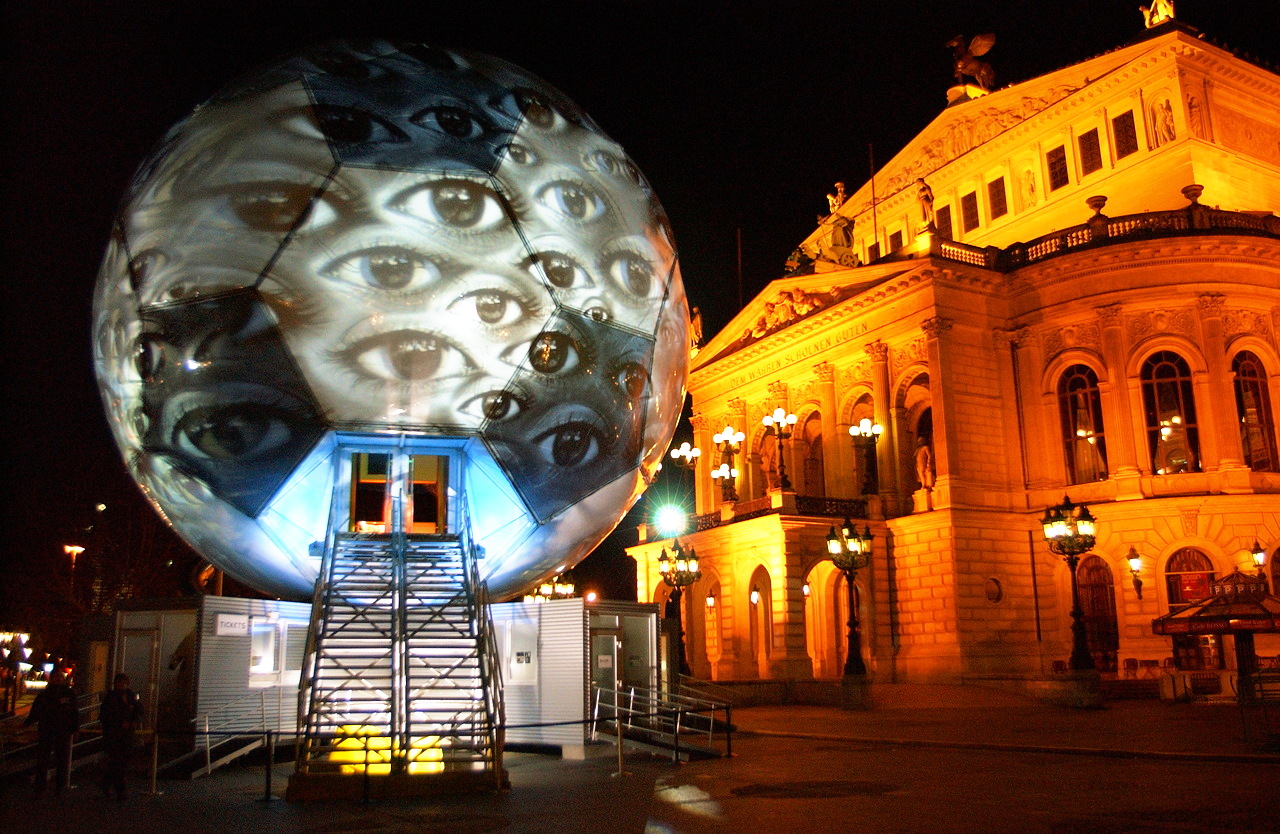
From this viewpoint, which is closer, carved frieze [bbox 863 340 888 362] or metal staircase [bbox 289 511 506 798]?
metal staircase [bbox 289 511 506 798]

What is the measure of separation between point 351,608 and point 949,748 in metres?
10.2

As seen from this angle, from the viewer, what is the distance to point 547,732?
14.1 m

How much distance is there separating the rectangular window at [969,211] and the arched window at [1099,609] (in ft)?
60.1

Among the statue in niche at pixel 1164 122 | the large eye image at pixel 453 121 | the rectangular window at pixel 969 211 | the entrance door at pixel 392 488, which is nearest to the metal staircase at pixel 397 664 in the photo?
the entrance door at pixel 392 488

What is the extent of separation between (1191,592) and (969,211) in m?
21.5

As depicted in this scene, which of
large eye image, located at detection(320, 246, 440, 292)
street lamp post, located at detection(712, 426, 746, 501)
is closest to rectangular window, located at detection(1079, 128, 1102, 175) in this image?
street lamp post, located at detection(712, 426, 746, 501)

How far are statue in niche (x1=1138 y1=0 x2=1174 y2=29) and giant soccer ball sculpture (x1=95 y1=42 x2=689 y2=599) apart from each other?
4028 cm

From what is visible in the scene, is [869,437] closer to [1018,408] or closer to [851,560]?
[1018,408]

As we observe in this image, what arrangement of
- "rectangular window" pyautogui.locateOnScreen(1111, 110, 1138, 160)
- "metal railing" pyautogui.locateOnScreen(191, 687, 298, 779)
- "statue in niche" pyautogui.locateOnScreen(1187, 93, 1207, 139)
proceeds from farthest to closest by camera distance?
"rectangular window" pyautogui.locateOnScreen(1111, 110, 1138, 160) → "statue in niche" pyautogui.locateOnScreen(1187, 93, 1207, 139) → "metal railing" pyautogui.locateOnScreen(191, 687, 298, 779)

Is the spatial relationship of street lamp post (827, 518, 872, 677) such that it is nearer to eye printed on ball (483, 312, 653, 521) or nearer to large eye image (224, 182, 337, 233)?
eye printed on ball (483, 312, 653, 521)

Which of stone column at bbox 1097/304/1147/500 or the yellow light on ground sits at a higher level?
stone column at bbox 1097/304/1147/500

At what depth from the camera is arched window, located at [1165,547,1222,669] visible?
31.1 m

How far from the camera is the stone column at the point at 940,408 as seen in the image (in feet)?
116

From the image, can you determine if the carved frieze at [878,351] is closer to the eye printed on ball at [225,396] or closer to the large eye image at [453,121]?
the large eye image at [453,121]
